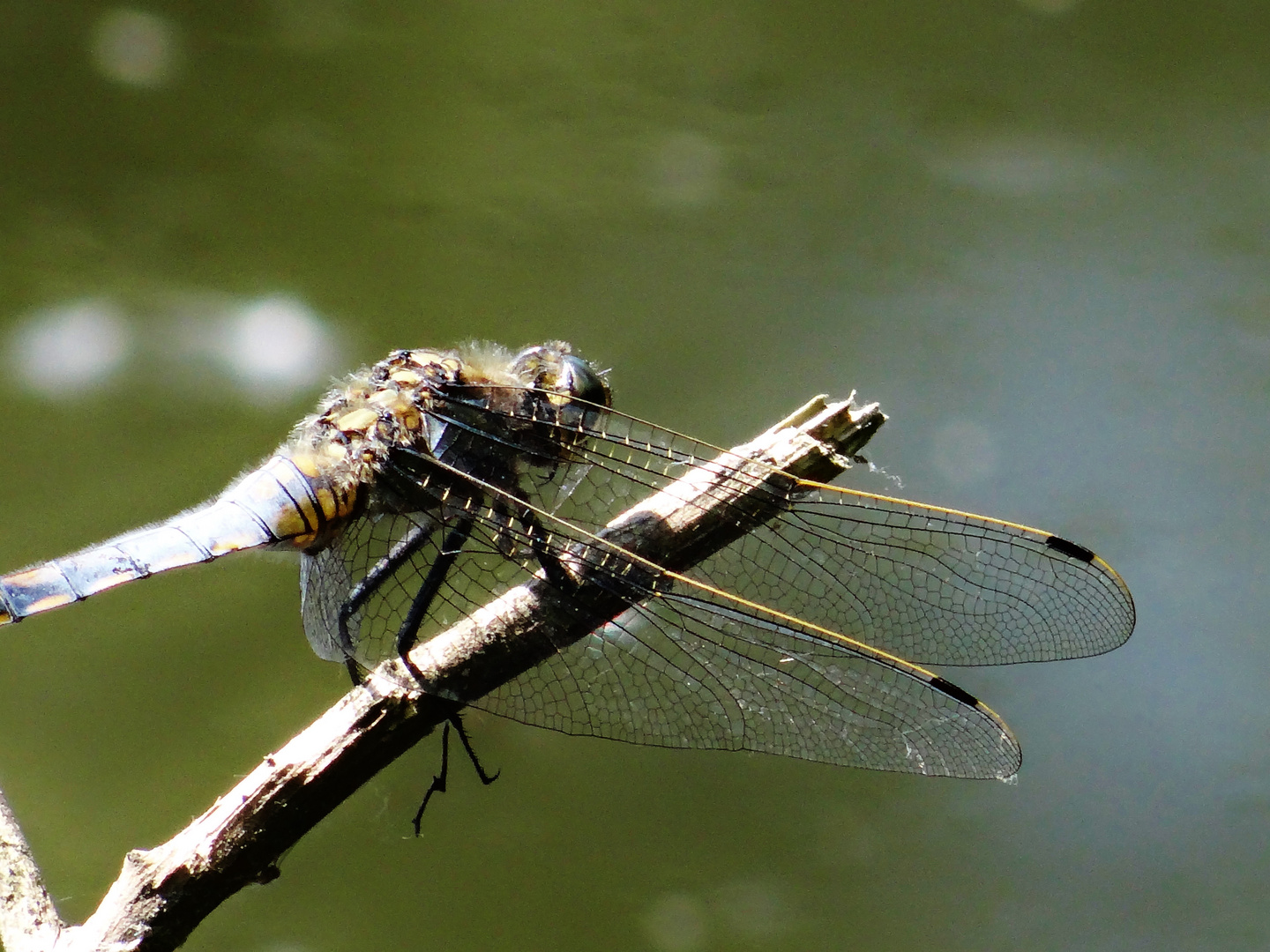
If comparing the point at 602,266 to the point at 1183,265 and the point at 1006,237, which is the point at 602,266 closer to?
the point at 1006,237

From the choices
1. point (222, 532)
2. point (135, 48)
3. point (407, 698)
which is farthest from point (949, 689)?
point (135, 48)

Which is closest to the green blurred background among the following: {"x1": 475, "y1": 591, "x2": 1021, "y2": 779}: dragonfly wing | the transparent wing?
the transparent wing

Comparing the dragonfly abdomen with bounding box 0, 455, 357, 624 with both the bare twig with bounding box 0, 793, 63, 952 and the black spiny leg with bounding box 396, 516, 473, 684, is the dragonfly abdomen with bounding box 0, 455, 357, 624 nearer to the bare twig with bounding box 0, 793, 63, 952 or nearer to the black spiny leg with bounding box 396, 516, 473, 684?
the black spiny leg with bounding box 396, 516, 473, 684

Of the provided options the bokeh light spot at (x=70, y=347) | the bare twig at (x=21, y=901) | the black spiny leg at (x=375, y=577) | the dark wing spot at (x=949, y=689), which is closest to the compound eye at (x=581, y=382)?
the black spiny leg at (x=375, y=577)

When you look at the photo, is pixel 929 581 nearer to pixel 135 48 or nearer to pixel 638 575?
pixel 638 575

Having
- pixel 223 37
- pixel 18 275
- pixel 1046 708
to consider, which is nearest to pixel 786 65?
pixel 223 37

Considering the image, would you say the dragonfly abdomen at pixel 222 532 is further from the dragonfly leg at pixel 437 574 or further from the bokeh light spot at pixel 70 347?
the bokeh light spot at pixel 70 347
